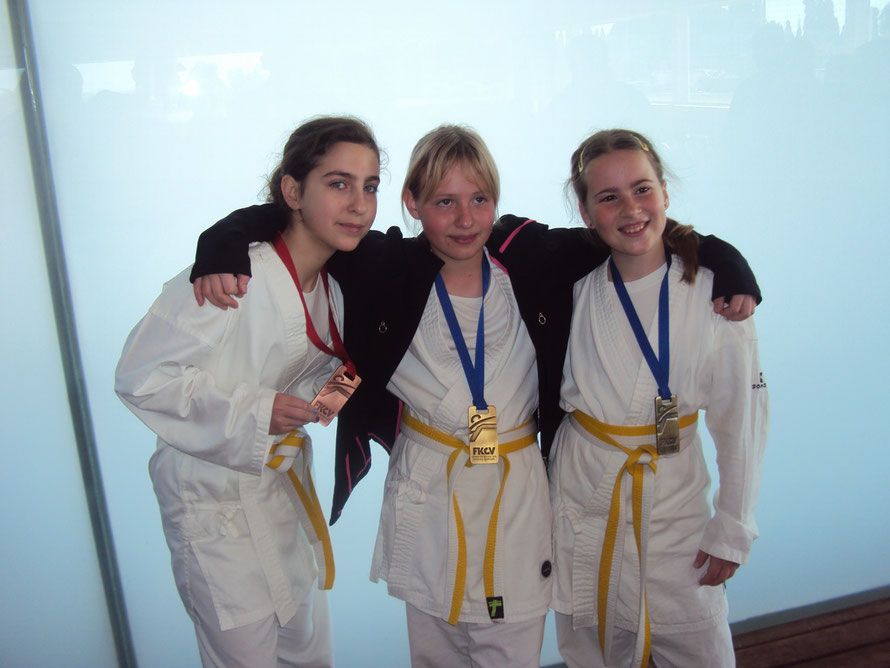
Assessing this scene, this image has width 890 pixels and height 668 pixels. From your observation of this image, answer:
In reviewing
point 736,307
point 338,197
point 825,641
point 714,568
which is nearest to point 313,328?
point 338,197

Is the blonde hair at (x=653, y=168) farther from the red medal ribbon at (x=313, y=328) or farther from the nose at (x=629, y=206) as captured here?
the red medal ribbon at (x=313, y=328)

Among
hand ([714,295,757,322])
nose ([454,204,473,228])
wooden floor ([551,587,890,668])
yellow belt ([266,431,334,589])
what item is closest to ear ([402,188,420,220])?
nose ([454,204,473,228])

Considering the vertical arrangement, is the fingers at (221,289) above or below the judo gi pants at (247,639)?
above

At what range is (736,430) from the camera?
1413 mm

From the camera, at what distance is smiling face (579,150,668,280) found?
1422mm

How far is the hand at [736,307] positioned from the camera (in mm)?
1365

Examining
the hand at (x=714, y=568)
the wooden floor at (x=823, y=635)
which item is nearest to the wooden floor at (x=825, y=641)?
the wooden floor at (x=823, y=635)

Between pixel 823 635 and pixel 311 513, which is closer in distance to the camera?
pixel 311 513

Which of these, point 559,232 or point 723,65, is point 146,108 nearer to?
point 559,232

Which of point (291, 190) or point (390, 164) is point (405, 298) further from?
point (390, 164)

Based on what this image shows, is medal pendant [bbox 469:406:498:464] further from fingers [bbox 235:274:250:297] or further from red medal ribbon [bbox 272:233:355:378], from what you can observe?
Answer: fingers [bbox 235:274:250:297]

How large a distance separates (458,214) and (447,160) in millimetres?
122

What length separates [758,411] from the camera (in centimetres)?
144

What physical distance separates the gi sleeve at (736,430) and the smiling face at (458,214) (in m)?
0.54
